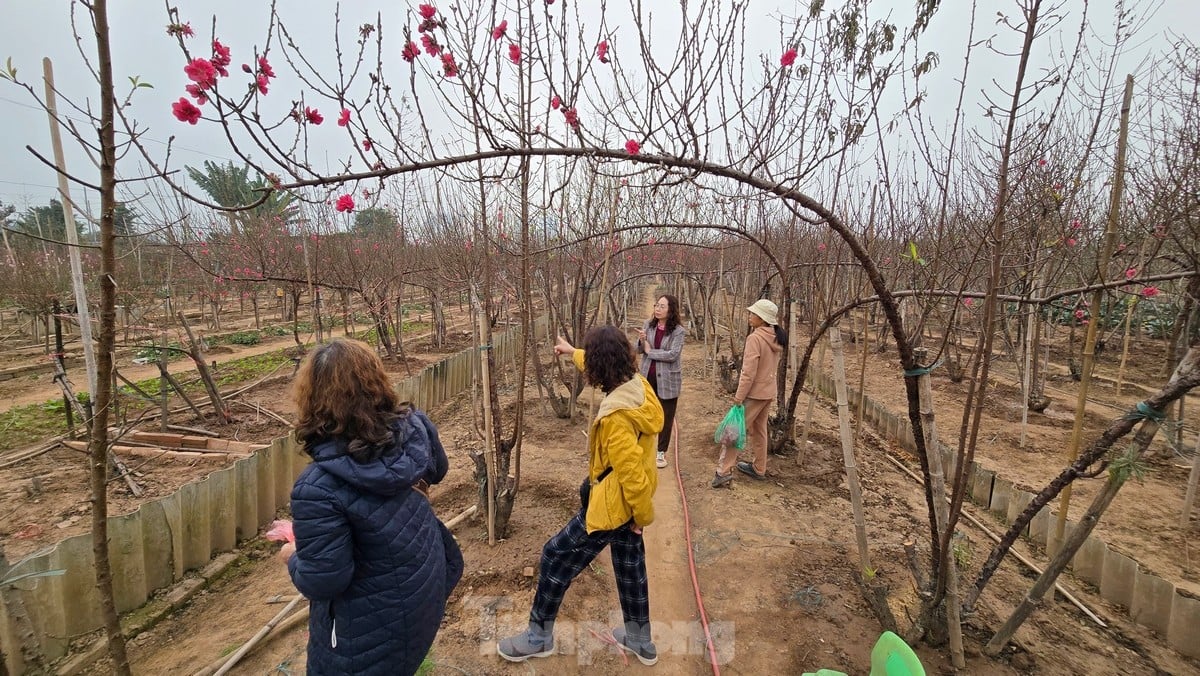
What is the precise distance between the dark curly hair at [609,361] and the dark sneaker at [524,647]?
127 cm

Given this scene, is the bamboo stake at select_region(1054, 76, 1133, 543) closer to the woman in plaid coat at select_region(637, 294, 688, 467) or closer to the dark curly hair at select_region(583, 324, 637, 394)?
the dark curly hair at select_region(583, 324, 637, 394)

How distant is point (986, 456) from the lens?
195 inches

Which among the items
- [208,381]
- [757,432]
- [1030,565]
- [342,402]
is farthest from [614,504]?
[208,381]

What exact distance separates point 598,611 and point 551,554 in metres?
0.73

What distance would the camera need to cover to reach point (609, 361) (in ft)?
7.02

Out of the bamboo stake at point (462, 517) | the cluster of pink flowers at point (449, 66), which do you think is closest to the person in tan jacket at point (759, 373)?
the bamboo stake at point (462, 517)

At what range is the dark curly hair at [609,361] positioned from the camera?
2139mm

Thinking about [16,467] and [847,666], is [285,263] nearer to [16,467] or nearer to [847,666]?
[16,467]

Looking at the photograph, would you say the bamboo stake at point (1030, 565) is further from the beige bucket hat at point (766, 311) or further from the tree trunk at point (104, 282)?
the tree trunk at point (104, 282)

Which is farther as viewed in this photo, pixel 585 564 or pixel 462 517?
pixel 462 517

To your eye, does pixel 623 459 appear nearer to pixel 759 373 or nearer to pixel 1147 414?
pixel 1147 414

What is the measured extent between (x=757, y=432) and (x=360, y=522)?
3385mm

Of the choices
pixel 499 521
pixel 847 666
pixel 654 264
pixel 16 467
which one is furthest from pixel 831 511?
pixel 654 264

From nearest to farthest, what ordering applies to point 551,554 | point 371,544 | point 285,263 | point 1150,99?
1. point 371,544
2. point 551,554
3. point 1150,99
4. point 285,263
